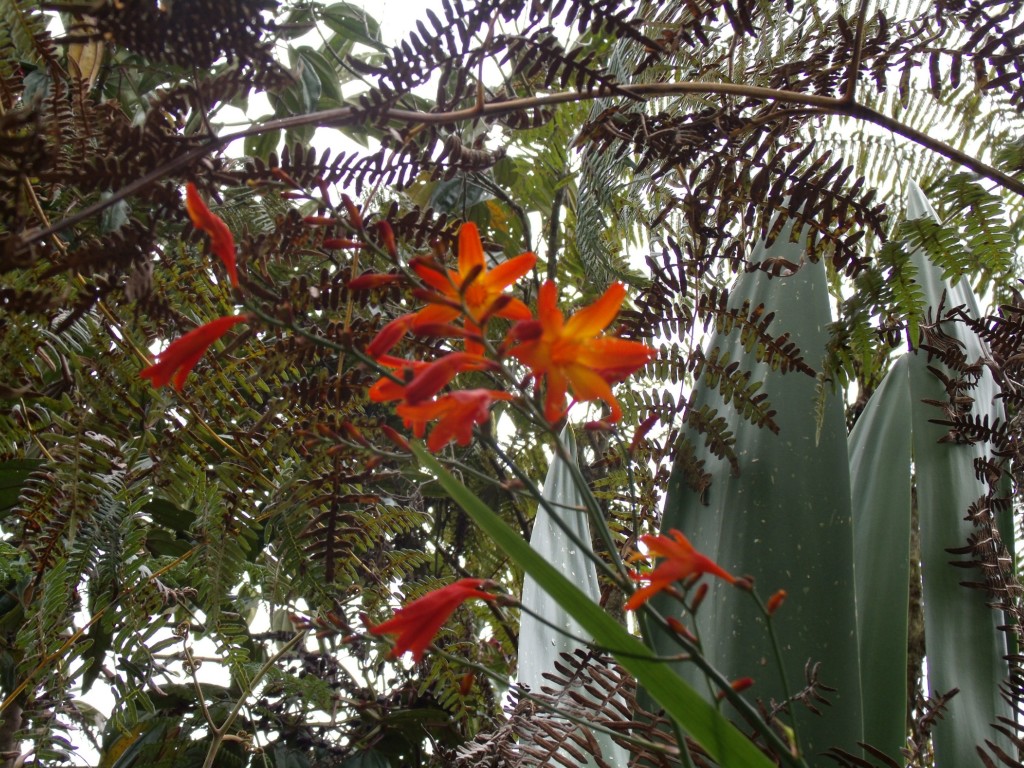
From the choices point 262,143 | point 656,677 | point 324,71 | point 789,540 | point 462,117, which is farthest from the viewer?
point 262,143

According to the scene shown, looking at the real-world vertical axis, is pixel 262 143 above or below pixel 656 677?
Result: above

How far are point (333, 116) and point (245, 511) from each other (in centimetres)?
48

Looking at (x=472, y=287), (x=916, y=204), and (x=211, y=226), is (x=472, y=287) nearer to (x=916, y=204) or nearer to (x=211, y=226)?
(x=211, y=226)

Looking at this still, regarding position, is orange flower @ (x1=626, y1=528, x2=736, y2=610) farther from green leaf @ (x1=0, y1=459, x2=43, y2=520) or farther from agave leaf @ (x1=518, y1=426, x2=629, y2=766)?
green leaf @ (x1=0, y1=459, x2=43, y2=520)

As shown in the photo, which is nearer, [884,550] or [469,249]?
[469,249]

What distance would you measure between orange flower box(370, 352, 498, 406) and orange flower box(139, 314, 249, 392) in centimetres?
9

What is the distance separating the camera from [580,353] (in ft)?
1.60

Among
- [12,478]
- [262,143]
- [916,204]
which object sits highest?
[262,143]

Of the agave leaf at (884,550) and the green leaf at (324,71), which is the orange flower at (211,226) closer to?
the agave leaf at (884,550)

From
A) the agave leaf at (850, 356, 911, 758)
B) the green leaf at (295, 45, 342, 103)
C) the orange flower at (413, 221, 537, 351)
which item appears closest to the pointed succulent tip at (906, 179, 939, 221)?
the agave leaf at (850, 356, 911, 758)

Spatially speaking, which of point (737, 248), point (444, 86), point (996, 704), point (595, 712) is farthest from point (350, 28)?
point (996, 704)

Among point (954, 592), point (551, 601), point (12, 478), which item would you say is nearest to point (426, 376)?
point (551, 601)

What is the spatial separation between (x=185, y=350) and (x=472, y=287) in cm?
18

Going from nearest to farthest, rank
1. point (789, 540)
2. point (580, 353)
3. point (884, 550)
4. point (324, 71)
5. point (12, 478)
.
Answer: point (580, 353) < point (789, 540) < point (884, 550) < point (12, 478) < point (324, 71)
